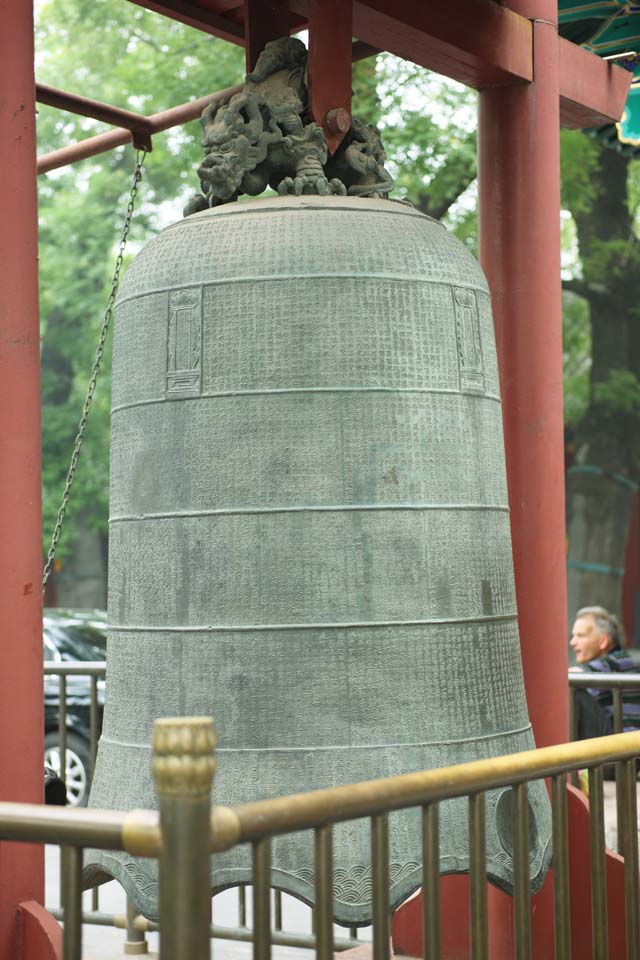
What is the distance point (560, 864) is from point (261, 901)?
0.90m

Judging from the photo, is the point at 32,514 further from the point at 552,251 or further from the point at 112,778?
the point at 552,251

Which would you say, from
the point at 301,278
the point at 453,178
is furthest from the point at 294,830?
the point at 453,178

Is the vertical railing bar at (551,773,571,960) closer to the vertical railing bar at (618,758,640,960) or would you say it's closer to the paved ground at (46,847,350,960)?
the vertical railing bar at (618,758,640,960)

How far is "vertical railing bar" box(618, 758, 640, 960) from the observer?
3164 millimetres

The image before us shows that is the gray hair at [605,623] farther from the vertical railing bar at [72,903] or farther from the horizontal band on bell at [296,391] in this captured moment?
the vertical railing bar at [72,903]

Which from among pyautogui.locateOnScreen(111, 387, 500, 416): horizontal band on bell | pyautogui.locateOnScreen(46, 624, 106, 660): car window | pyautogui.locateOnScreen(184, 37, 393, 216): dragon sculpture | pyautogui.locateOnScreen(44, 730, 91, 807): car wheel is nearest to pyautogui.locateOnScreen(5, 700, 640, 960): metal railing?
pyautogui.locateOnScreen(111, 387, 500, 416): horizontal band on bell

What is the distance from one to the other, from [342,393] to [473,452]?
1.41 feet

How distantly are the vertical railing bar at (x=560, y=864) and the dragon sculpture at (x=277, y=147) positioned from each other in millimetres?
1710

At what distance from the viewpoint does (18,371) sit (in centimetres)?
336

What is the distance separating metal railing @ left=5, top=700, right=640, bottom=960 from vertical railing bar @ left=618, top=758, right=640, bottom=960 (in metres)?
0.01

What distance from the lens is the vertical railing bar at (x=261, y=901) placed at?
2211mm

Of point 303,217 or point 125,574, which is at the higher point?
point 303,217

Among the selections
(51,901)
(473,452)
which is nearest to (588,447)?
(51,901)

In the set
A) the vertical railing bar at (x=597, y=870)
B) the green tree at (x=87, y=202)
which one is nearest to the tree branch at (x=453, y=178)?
the green tree at (x=87, y=202)
